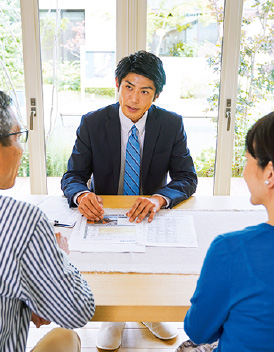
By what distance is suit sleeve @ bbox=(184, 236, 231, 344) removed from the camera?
85 cm

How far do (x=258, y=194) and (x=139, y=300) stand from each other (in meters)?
0.42

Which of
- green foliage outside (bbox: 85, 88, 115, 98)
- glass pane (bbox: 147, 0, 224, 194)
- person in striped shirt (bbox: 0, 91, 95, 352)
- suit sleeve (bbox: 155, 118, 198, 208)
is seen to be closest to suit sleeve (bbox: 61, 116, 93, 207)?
suit sleeve (bbox: 155, 118, 198, 208)

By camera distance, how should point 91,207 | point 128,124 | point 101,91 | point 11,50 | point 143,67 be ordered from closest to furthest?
1. point 91,207
2. point 143,67
3. point 128,124
4. point 11,50
5. point 101,91

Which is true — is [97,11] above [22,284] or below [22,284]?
above

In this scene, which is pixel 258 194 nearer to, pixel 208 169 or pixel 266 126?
pixel 266 126

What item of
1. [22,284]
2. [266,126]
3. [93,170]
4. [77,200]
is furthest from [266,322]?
[93,170]

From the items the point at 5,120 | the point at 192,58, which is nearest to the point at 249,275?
the point at 5,120

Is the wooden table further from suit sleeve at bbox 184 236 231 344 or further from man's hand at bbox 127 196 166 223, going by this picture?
man's hand at bbox 127 196 166 223

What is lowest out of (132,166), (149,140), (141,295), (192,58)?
(141,295)

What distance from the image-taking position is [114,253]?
132 cm

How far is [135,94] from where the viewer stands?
1986mm

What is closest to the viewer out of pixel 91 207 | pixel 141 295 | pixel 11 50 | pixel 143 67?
pixel 141 295

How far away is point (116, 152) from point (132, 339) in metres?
0.90

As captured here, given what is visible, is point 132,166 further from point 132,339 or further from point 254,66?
point 254,66
